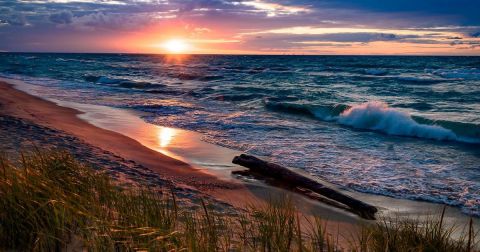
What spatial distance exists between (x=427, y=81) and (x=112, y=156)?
33.1 meters

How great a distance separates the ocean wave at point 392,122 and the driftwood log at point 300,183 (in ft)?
25.2

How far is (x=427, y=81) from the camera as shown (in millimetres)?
35875

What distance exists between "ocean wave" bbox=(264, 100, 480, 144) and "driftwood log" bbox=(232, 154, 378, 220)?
302 inches

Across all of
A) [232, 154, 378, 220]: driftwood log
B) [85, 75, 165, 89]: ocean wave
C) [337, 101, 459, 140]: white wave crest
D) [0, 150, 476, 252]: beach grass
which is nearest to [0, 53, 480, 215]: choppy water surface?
[337, 101, 459, 140]: white wave crest

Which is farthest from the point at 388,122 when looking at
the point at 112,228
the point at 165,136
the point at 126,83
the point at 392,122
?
the point at 126,83

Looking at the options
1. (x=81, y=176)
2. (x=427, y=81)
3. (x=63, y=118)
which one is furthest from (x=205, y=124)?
(x=427, y=81)

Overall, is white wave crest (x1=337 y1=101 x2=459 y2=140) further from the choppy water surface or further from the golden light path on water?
the golden light path on water

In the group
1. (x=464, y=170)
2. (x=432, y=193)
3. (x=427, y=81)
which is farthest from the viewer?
(x=427, y=81)

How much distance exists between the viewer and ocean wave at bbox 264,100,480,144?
44.4 ft

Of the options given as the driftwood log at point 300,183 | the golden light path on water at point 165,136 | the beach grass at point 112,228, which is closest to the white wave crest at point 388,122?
the golden light path on water at point 165,136

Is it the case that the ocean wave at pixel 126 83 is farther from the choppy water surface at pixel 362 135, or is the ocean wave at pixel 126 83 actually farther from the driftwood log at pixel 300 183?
the driftwood log at pixel 300 183

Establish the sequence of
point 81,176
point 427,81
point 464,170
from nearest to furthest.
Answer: point 81,176, point 464,170, point 427,81

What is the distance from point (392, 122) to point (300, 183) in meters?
8.94

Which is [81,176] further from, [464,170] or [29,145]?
[464,170]
